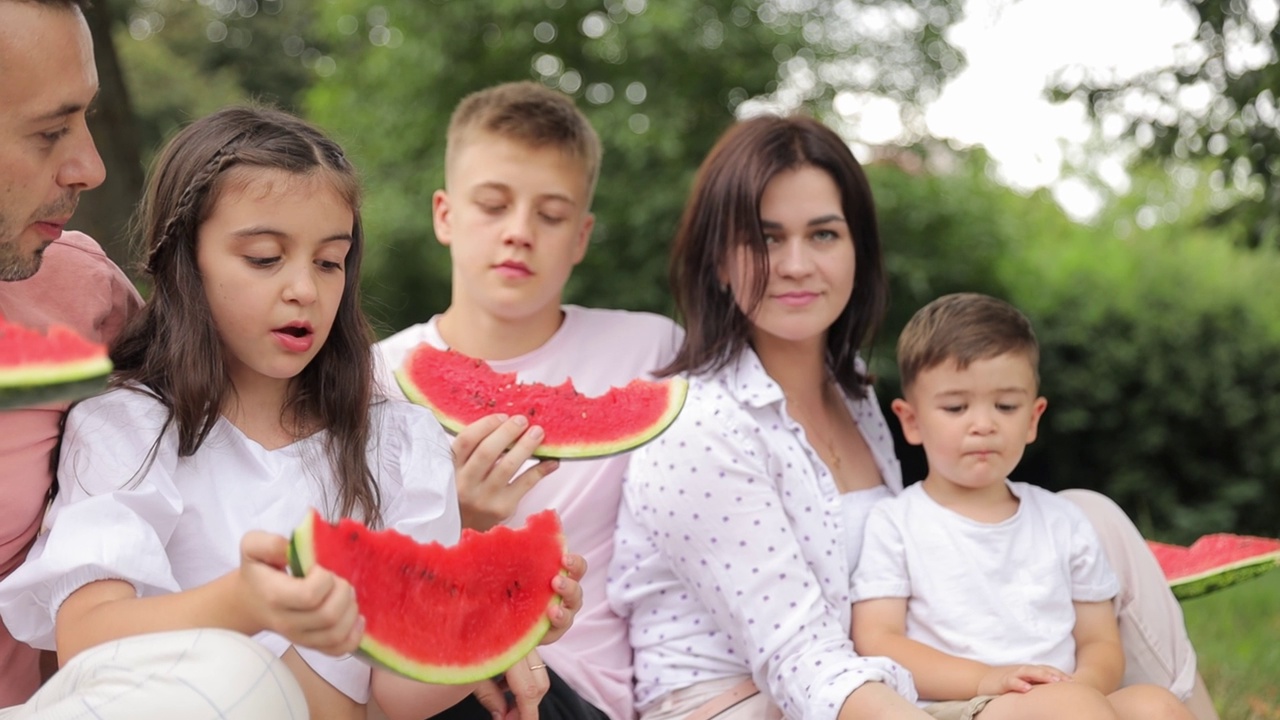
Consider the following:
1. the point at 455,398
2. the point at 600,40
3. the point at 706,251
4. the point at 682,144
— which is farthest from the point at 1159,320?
the point at 455,398

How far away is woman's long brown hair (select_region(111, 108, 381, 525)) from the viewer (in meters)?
2.46

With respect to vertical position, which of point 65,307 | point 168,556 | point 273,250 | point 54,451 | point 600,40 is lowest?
point 168,556

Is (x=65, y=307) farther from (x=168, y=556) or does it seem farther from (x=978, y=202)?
(x=978, y=202)

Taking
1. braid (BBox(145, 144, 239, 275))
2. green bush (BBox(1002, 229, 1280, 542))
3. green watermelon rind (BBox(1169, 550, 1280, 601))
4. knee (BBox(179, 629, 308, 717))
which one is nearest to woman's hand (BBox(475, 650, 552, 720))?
knee (BBox(179, 629, 308, 717))

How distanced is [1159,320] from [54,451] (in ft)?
28.4

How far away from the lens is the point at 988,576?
10.1 feet

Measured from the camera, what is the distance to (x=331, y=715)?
2428mm

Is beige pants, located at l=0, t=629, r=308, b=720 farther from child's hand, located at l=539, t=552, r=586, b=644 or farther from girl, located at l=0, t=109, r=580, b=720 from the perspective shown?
child's hand, located at l=539, t=552, r=586, b=644

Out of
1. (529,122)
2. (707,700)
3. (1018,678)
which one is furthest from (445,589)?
(529,122)

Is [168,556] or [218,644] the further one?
[168,556]

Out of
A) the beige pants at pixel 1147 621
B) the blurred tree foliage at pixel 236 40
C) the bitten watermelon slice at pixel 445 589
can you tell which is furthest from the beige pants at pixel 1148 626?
the blurred tree foliage at pixel 236 40

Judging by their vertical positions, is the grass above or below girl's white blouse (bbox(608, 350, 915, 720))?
below

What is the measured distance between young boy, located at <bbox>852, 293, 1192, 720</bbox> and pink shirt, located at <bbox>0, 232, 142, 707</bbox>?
6.46ft

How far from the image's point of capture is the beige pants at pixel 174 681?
1.87 metres
